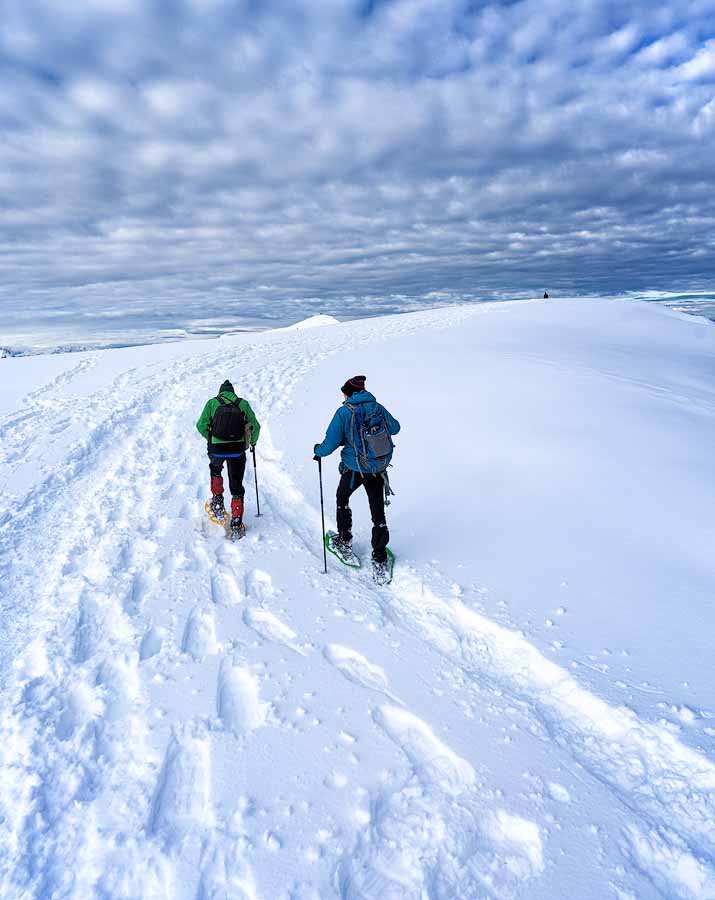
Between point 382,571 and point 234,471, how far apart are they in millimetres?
2497

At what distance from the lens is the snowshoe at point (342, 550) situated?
608cm

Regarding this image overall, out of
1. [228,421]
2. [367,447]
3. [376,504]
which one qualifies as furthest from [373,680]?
[228,421]

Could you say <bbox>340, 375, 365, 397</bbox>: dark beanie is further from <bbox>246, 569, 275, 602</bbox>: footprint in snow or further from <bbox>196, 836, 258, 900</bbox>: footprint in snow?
<bbox>196, 836, 258, 900</bbox>: footprint in snow

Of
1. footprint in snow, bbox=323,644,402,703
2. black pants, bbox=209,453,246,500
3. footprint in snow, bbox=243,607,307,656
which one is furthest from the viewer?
black pants, bbox=209,453,246,500

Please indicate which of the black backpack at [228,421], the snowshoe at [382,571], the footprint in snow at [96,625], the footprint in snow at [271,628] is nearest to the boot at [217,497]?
the black backpack at [228,421]

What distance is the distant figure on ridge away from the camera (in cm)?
566

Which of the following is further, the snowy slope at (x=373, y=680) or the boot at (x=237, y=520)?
the boot at (x=237, y=520)

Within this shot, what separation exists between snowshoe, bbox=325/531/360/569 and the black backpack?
6.21 ft

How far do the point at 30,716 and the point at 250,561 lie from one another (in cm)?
275

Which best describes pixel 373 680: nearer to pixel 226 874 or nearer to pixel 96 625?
pixel 226 874

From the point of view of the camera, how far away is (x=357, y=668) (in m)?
4.25

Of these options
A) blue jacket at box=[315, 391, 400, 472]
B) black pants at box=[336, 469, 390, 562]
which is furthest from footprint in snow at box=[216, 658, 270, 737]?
blue jacket at box=[315, 391, 400, 472]

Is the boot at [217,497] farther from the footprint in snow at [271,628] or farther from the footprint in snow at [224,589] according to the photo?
the footprint in snow at [271,628]

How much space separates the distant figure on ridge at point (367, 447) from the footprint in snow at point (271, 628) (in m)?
1.39
